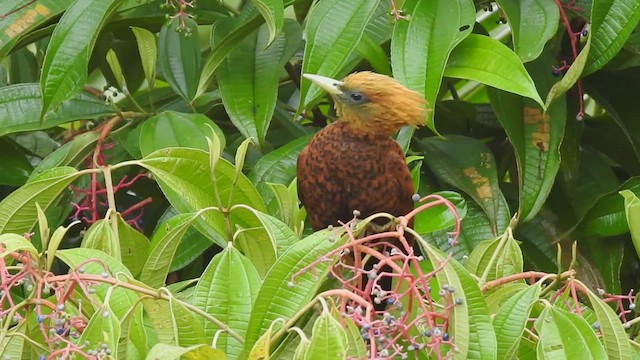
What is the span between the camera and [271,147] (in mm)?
2250

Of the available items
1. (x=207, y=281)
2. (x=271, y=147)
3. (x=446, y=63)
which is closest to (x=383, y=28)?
(x=446, y=63)

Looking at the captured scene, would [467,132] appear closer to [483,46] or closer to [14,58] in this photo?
[483,46]

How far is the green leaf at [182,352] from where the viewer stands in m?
1.08

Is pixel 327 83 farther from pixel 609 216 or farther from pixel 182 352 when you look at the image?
pixel 182 352

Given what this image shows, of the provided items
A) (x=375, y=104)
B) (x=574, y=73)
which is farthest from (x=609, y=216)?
(x=375, y=104)

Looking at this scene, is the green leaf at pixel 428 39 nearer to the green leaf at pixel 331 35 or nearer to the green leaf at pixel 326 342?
the green leaf at pixel 331 35

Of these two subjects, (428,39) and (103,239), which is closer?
(103,239)

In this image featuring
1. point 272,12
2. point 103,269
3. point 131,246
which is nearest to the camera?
point 103,269

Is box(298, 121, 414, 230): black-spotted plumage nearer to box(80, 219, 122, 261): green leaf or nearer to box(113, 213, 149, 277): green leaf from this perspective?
box(113, 213, 149, 277): green leaf

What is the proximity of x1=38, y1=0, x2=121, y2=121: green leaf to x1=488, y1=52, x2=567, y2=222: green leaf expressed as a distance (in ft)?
2.31

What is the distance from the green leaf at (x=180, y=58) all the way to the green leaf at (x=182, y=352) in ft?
3.25

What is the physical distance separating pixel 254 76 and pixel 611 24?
24.1 inches

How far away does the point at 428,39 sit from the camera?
→ 1836mm

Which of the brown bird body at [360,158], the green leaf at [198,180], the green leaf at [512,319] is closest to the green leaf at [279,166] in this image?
the brown bird body at [360,158]
